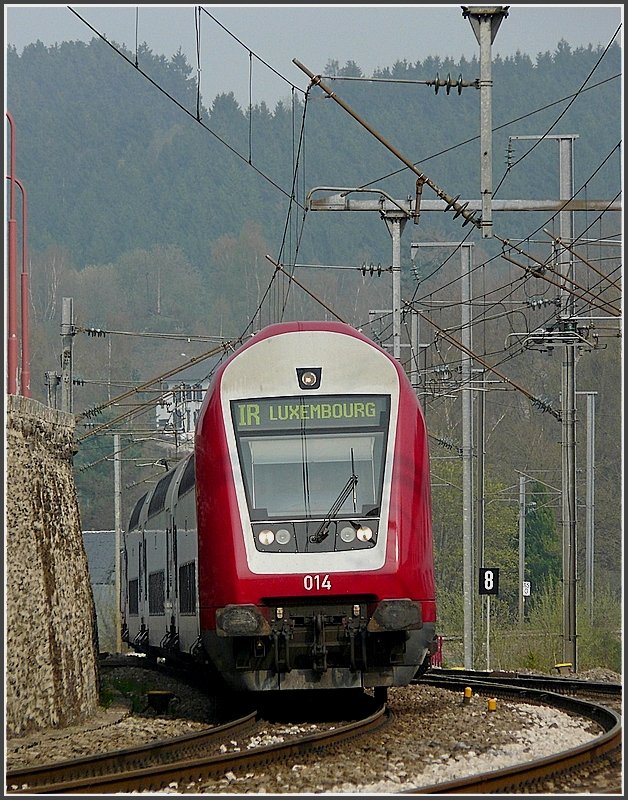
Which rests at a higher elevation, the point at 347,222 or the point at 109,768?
the point at 347,222

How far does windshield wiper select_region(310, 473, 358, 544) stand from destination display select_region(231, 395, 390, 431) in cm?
56

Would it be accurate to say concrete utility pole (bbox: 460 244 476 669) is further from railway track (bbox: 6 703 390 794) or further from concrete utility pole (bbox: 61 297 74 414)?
railway track (bbox: 6 703 390 794)

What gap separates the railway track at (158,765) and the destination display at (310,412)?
107 inches

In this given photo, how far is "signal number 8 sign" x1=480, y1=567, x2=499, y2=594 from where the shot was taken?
88.8 feet

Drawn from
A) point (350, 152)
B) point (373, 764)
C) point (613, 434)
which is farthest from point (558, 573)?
point (350, 152)

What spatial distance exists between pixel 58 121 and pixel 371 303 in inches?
3135

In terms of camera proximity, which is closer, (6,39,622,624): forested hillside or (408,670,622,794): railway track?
(408,670,622,794): railway track

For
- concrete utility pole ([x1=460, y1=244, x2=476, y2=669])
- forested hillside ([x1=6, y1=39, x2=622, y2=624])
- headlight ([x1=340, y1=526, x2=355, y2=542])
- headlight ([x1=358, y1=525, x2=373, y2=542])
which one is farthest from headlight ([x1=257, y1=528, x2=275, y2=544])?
forested hillside ([x1=6, y1=39, x2=622, y2=624])

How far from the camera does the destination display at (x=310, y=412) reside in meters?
13.3

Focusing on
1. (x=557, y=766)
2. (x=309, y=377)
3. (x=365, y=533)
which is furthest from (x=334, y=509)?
(x=557, y=766)

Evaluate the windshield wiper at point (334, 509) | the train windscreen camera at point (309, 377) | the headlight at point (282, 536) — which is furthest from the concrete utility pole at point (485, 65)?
the headlight at point (282, 536)

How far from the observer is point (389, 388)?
13508mm

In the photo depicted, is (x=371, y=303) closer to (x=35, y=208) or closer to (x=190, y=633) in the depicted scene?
(x=35, y=208)

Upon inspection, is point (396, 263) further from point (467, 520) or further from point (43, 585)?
point (43, 585)
